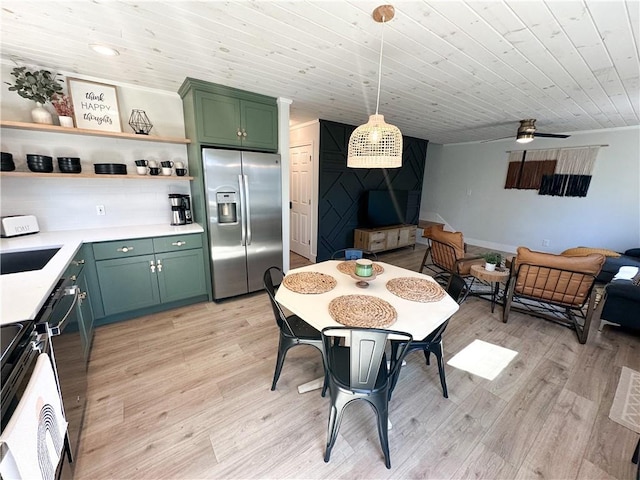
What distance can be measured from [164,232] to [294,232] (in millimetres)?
2816

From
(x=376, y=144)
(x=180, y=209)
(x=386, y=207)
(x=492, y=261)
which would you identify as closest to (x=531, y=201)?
(x=386, y=207)

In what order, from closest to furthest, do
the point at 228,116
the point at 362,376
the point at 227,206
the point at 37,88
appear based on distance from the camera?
the point at 362,376, the point at 37,88, the point at 228,116, the point at 227,206

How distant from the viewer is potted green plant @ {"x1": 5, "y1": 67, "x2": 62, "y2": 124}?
213cm

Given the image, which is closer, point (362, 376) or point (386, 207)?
point (362, 376)

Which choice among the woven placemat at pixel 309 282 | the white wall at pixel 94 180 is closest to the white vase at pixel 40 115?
the white wall at pixel 94 180

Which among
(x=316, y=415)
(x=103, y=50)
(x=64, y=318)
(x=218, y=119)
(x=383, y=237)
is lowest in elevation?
(x=316, y=415)

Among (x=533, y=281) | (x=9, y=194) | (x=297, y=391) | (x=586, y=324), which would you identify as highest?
(x=9, y=194)

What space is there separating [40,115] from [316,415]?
322cm

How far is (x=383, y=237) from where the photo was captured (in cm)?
515

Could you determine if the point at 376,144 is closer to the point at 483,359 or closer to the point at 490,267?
the point at 483,359

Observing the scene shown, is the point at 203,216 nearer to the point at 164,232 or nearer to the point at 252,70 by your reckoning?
the point at 164,232

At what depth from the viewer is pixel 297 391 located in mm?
1888

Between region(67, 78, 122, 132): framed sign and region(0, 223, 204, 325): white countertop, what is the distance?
1.02 meters

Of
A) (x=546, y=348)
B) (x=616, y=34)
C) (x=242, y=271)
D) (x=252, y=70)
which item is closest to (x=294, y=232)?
(x=242, y=271)
